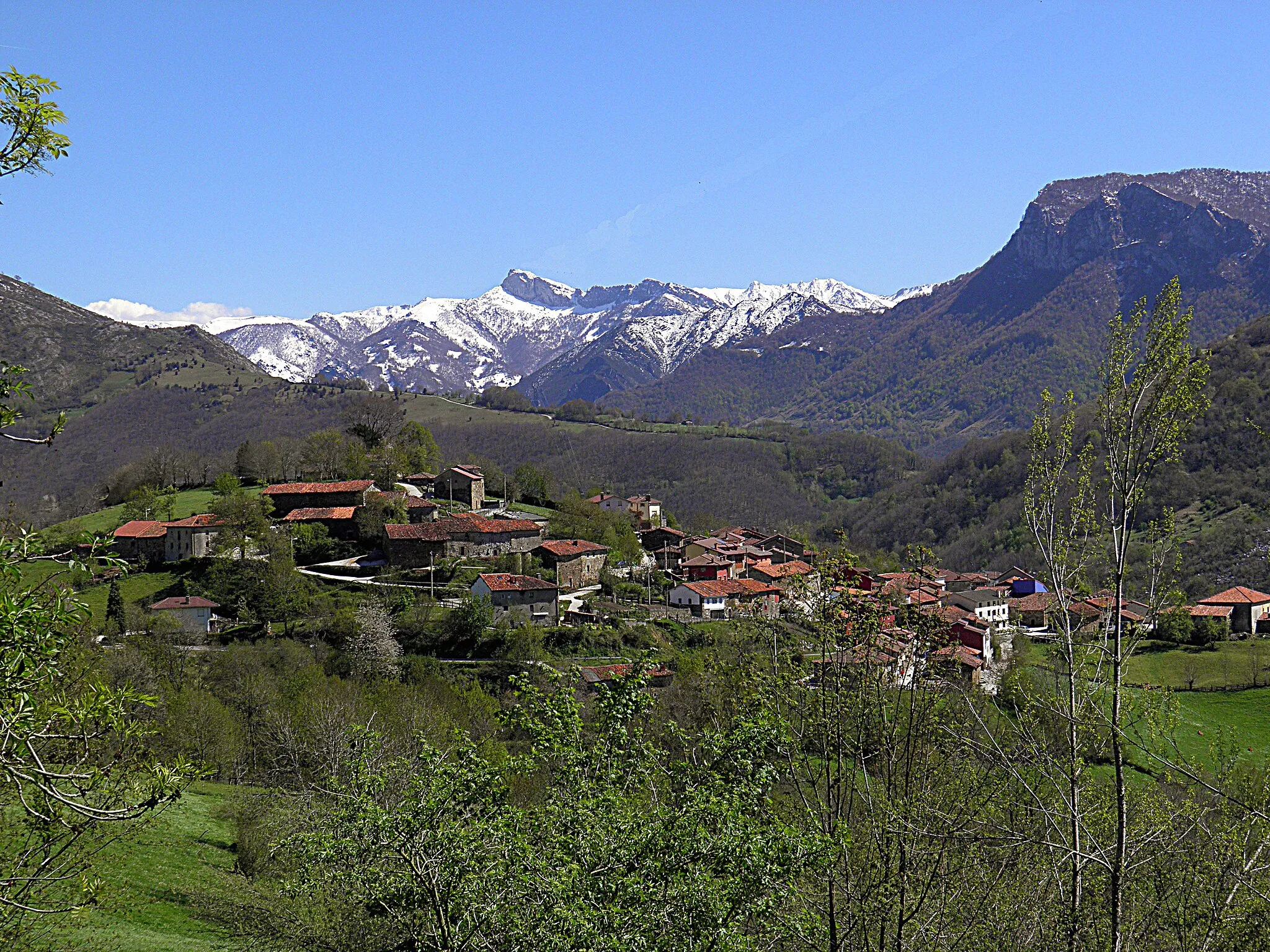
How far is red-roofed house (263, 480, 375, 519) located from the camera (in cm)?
6800

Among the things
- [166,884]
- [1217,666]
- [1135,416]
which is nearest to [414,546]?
[166,884]

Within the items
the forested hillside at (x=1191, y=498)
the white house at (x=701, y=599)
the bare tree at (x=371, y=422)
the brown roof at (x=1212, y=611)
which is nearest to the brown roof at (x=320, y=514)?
the bare tree at (x=371, y=422)

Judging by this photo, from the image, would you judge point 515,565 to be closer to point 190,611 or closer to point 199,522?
point 190,611

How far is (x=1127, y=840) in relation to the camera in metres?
8.02

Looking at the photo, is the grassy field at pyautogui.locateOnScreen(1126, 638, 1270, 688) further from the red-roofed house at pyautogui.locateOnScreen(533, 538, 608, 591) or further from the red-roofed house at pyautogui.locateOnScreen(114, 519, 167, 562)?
the red-roofed house at pyautogui.locateOnScreen(114, 519, 167, 562)

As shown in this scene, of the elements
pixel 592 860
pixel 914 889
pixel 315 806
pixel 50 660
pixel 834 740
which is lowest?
pixel 315 806

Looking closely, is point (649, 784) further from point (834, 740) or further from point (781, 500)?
point (781, 500)

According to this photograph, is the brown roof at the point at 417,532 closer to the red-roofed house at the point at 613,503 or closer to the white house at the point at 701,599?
the white house at the point at 701,599

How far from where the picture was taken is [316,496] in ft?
224

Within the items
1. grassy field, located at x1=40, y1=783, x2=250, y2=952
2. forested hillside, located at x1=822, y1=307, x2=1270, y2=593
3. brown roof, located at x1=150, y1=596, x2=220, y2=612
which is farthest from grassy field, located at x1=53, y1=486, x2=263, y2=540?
forested hillside, located at x1=822, y1=307, x2=1270, y2=593

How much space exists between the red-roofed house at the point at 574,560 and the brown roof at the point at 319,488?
14.1 meters

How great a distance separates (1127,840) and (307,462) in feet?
252

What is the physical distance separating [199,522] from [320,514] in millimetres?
7680

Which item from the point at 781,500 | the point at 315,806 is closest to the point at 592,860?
the point at 315,806
